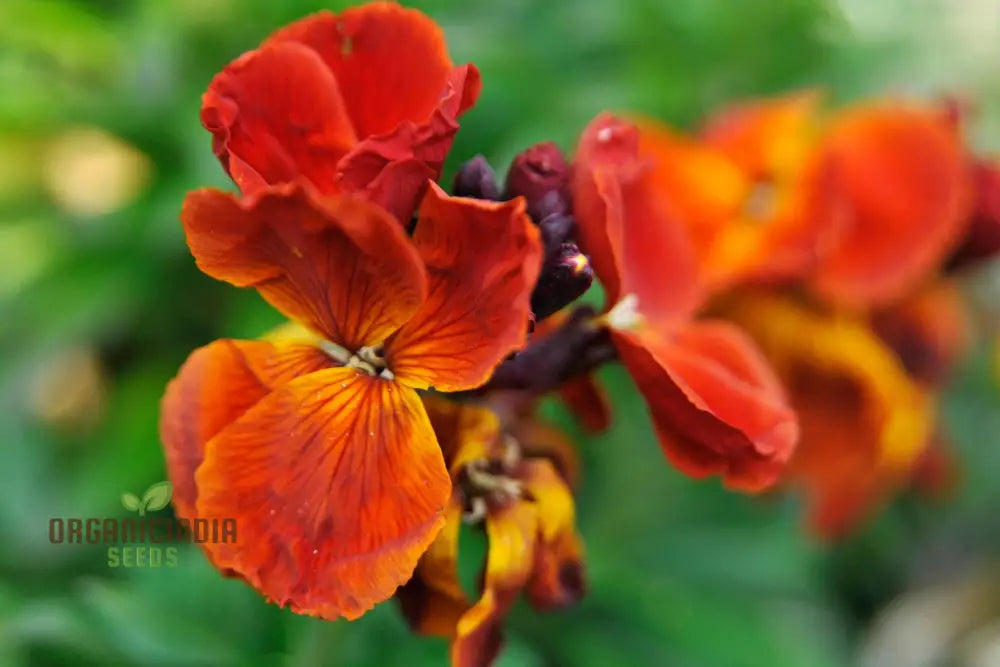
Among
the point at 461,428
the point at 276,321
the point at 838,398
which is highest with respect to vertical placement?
the point at 461,428

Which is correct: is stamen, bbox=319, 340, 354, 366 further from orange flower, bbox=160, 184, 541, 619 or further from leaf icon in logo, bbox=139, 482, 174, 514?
leaf icon in logo, bbox=139, 482, 174, 514

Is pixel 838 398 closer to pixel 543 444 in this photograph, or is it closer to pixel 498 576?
pixel 543 444

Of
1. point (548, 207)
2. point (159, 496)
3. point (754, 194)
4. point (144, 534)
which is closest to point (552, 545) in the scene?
point (548, 207)

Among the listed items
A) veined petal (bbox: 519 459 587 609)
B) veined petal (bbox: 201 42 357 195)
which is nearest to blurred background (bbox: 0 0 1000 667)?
veined petal (bbox: 519 459 587 609)

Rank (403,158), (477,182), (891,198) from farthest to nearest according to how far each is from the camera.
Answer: (891,198)
(477,182)
(403,158)

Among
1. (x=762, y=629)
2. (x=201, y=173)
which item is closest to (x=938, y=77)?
(x=762, y=629)

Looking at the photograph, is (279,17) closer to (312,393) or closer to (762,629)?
(312,393)
